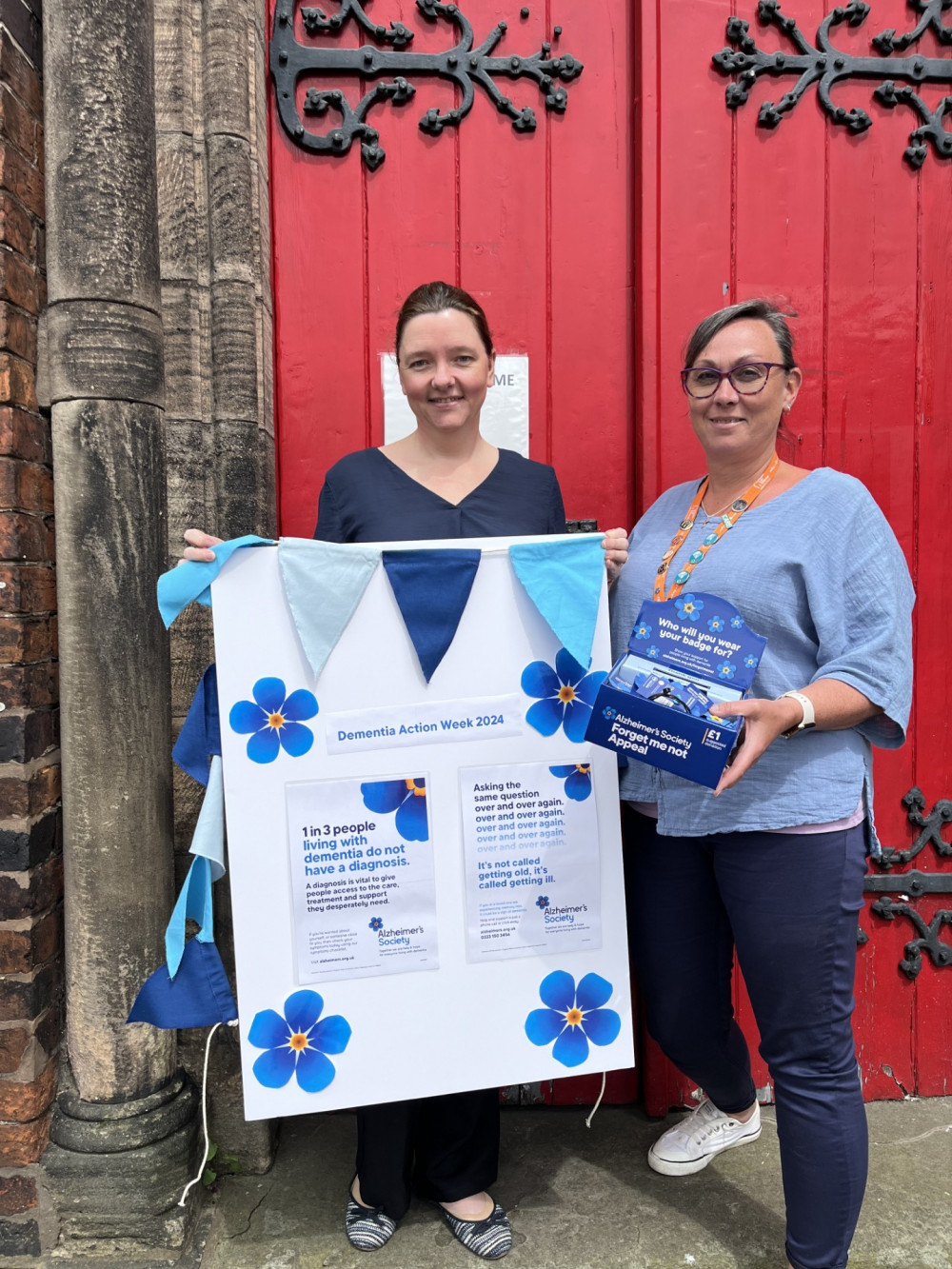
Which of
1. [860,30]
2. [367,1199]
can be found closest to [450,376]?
[860,30]

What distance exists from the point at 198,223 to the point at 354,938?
1.76m

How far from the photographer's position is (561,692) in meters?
1.79

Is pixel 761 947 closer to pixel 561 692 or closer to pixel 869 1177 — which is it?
pixel 561 692

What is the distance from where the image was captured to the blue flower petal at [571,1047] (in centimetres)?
182

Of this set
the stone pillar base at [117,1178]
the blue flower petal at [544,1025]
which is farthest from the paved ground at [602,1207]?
the blue flower petal at [544,1025]

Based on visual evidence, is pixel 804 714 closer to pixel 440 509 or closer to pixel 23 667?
pixel 440 509

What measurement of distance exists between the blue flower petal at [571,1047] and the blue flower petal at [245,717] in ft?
3.08

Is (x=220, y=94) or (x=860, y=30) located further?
(x=860, y=30)

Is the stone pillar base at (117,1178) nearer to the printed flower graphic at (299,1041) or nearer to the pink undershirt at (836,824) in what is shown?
the printed flower graphic at (299,1041)

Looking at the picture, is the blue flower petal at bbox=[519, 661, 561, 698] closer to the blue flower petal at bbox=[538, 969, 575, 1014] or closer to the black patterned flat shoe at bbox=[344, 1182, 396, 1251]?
the blue flower petal at bbox=[538, 969, 575, 1014]

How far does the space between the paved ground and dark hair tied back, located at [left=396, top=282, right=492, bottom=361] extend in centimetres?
207

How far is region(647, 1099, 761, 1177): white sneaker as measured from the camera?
2.16 meters

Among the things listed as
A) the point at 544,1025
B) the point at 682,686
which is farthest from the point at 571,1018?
the point at 682,686

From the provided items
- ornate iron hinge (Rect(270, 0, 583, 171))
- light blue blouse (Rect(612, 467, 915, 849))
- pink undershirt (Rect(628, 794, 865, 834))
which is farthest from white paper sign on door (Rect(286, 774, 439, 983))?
ornate iron hinge (Rect(270, 0, 583, 171))
